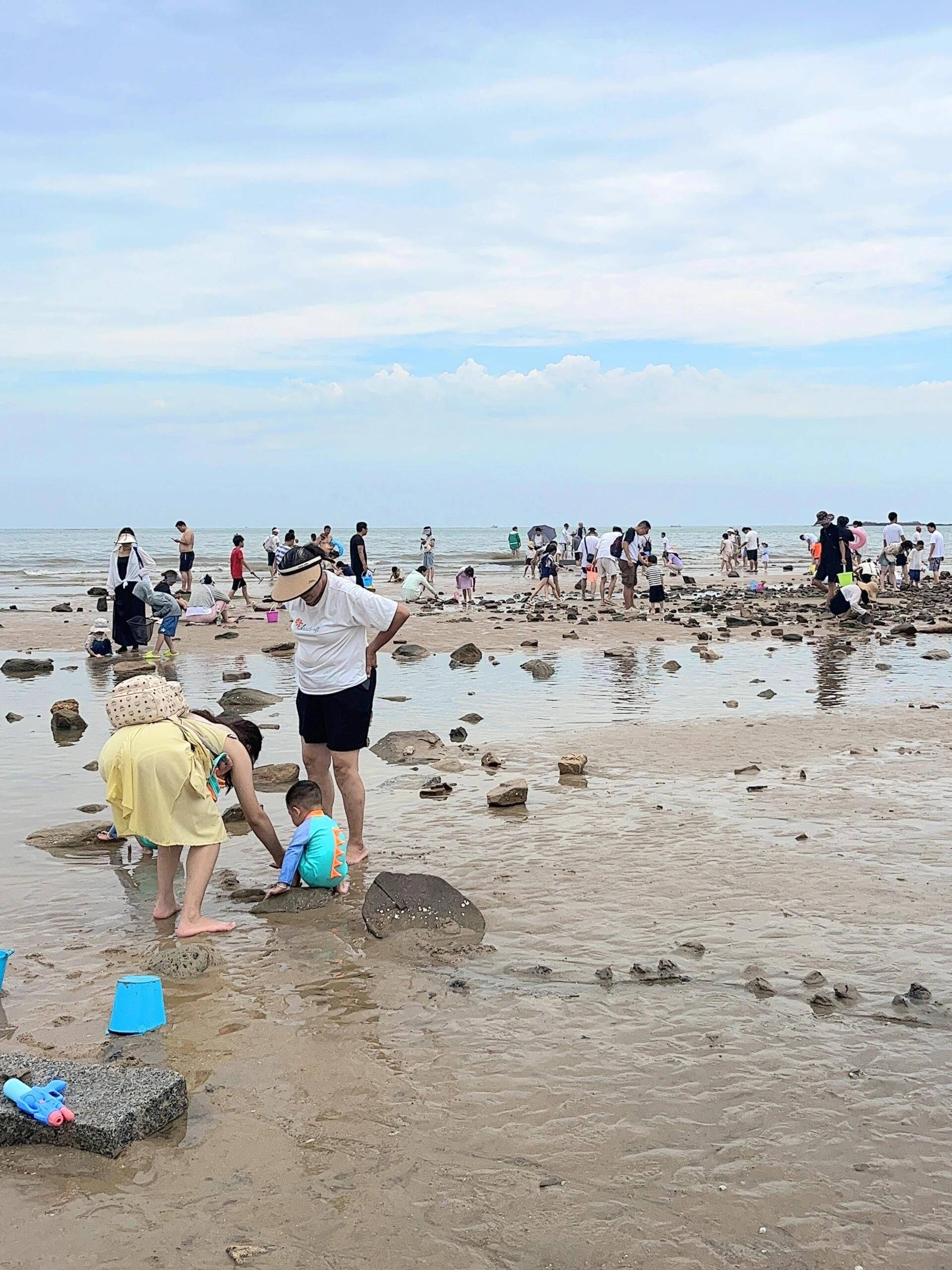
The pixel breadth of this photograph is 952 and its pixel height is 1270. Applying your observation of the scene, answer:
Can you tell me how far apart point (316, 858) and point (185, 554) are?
74.3 feet

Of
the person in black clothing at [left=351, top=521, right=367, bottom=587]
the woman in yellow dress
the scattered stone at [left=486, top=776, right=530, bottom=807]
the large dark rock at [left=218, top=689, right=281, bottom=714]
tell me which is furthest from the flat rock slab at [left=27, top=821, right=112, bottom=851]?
the person in black clothing at [left=351, top=521, right=367, bottom=587]

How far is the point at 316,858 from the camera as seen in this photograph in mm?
6461

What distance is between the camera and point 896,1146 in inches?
151

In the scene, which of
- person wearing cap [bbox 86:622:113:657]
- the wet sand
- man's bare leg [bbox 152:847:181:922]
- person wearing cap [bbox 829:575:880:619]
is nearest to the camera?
the wet sand

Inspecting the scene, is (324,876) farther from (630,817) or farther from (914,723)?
(914,723)

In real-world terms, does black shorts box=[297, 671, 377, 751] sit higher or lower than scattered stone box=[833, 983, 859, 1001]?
higher

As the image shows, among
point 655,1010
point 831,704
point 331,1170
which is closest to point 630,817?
point 655,1010

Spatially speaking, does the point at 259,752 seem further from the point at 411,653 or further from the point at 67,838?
the point at 411,653

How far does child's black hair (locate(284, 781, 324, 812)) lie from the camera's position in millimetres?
6754

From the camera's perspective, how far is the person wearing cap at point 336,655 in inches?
273

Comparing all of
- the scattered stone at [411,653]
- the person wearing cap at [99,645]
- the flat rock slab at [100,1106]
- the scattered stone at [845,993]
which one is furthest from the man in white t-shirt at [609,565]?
the flat rock slab at [100,1106]

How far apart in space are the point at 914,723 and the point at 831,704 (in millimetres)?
1463

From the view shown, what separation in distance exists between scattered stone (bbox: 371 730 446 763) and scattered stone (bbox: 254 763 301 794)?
1051mm

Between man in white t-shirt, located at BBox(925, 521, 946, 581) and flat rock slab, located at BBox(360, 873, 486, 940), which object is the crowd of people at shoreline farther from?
man in white t-shirt, located at BBox(925, 521, 946, 581)
